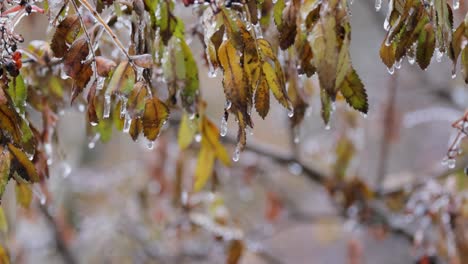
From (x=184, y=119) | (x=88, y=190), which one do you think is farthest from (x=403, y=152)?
(x=184, y=119)

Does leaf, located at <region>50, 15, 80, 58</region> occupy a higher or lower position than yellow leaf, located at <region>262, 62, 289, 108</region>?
lower

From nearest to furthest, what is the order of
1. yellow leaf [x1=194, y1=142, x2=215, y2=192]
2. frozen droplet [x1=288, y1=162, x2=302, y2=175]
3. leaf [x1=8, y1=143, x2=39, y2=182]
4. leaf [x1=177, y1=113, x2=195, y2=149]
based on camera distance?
leaf [x1=8, y1=143, x2=39, y2=182]
leaf [x1=177, y1=113, x2=195, y2=149]
yellow leaf [x1=194, y1=142, x2=215, y2=192]
frozen droplet [x1=288, y1=162, x2=302, y2=175]

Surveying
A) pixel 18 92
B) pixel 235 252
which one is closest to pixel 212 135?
pixel 18 92

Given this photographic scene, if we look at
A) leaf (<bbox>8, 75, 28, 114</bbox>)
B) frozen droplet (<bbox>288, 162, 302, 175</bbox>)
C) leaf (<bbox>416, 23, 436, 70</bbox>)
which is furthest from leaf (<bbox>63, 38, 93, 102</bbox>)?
frozen droplet (<bbox>288, 162, 302, 175</bbox>)

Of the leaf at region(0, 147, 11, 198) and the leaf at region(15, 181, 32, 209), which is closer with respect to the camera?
the leaf at region(0, 147, 11, 198)

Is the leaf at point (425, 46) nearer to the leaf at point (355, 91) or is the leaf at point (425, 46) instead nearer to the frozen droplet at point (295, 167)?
the leaf at point (355, 91)

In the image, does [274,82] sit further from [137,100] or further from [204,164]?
[204,164]

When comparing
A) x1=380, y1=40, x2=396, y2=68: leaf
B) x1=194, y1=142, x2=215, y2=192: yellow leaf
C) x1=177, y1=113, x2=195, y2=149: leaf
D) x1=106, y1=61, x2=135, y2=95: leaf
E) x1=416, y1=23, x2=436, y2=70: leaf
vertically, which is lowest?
x1=194, y1=142, x2=215, y2=192: yellow leaf

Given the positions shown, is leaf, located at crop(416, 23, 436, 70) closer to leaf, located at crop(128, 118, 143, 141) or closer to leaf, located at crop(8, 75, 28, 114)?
leaf, located at crop(128, 118, 143, 141)
